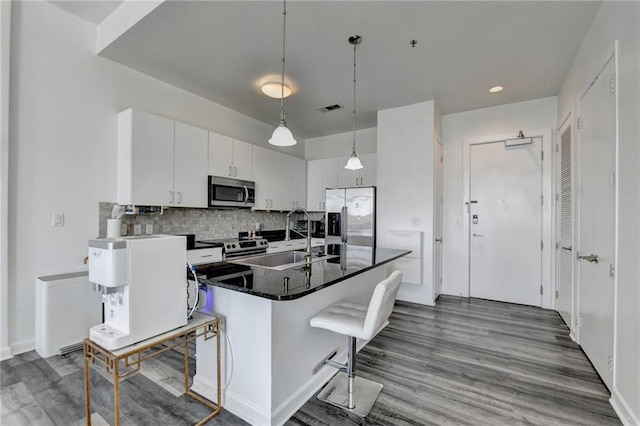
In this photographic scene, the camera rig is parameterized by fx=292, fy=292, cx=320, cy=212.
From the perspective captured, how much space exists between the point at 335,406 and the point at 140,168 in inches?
114

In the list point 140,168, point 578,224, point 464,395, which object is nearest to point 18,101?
point 140,168

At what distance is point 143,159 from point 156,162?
0.14 meters

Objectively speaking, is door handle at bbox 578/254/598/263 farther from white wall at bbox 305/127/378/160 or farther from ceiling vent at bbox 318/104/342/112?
white wall at bbox 305/127/378/160

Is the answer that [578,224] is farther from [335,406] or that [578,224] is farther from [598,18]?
[335,406]

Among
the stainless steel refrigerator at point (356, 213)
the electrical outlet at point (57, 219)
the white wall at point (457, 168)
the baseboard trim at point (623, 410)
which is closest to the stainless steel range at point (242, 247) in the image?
the stainless steel refrigerator at point (356, 213)

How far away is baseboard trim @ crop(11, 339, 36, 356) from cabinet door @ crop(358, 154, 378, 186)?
4.45m

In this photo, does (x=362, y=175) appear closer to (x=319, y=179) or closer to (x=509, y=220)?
(x=319, y=179)

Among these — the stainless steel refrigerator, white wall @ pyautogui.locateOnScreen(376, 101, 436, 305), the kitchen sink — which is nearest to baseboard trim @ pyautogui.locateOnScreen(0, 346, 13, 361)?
the kitchen sink

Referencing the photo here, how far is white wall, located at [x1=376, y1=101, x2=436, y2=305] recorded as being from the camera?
4035 millimetres

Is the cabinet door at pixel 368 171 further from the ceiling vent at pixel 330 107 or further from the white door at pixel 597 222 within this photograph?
the white door at pixel 597 222

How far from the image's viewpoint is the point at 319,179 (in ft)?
18.2

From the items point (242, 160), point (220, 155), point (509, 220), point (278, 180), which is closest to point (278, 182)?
point (278, 180)

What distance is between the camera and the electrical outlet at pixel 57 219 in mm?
2700

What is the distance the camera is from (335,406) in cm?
185
